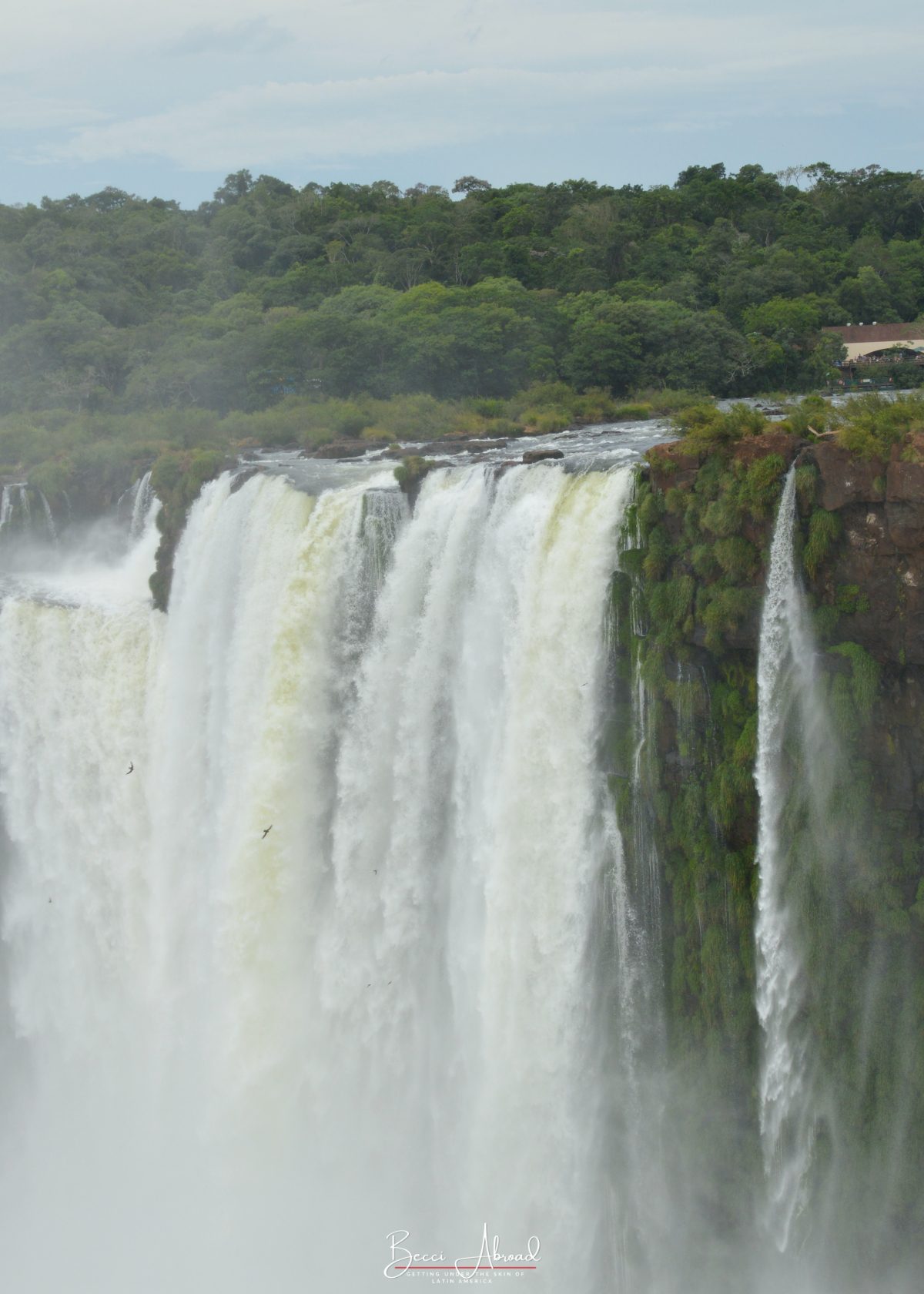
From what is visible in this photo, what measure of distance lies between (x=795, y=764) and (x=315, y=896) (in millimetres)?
7888

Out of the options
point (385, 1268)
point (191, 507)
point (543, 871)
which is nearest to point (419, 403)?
point (191, 507)

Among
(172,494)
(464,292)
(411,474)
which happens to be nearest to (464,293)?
(464,292)

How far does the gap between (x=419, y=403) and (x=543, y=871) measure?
62.8ft

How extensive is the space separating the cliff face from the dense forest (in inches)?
485

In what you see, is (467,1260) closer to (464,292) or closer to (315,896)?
(315,896)

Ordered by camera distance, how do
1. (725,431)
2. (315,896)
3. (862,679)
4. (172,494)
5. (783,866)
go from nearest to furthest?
(862,679) < (783,866) < (725,431) < (315,896) < (172,494)

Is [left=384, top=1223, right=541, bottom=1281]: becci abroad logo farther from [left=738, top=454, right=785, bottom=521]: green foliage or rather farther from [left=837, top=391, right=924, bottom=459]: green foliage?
[left=837, top=391, right=924, bottom=459]: green foliage

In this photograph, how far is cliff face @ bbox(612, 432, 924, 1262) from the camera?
13.2 meters

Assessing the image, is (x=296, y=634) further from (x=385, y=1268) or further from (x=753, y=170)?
(x=753, y=170)

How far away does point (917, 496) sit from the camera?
12.6 m

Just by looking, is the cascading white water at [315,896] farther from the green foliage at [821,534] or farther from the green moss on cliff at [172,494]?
the green foliage at [821,534]

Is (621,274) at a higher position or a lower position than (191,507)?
higher

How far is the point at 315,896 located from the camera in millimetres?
18438

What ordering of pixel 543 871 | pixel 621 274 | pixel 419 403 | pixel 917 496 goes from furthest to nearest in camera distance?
pixel 621 274
pixel 419 403
pixel 543 871
pixel 917 496
